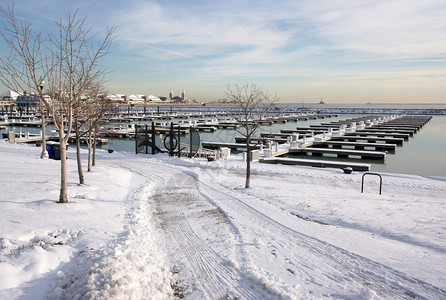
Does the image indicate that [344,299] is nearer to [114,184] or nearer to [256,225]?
[256,225]

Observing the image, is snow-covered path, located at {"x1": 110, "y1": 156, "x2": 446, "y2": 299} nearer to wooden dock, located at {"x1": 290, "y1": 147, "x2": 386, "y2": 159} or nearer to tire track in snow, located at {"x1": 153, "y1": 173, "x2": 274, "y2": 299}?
tire track in snow, located at {"x1": 153, "y1": 173, "x2": 274, "y2": 299}

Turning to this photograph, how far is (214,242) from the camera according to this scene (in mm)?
7207

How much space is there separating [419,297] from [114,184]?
1086 centimetres

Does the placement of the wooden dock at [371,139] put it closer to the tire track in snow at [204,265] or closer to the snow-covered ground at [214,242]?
the snow-covered ground at [214,242]

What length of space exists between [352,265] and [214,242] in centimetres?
286

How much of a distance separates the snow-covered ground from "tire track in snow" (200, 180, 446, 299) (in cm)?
2

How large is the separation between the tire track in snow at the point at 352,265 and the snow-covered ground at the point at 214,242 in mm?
22

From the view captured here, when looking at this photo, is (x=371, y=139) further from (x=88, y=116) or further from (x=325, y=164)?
(x=88, y=116)

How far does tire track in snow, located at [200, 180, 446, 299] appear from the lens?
17.0 ft

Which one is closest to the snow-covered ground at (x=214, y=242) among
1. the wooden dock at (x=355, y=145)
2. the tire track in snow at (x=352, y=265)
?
the tire track in snow at (x=352, y=265)

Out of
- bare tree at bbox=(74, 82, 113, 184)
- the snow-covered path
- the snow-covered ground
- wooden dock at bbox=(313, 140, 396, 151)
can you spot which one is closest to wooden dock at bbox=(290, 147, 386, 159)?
wooden dock at bbox=(313, 140, 396, 151)

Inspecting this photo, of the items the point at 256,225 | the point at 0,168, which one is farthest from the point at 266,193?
the point at 0,168

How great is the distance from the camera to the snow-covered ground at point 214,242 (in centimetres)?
516

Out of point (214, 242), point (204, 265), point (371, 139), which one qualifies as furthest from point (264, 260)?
point (371, 139)
